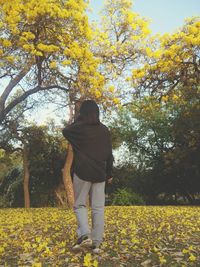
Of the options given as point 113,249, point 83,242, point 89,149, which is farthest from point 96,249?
point 89,149

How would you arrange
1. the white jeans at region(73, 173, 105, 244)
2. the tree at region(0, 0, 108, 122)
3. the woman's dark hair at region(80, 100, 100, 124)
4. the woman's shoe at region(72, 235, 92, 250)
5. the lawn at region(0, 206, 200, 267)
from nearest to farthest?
the lawn at region(0, 206, 200, 267) → the woman's shoe at region(72, 235, 92, 250) → the white jeans at region(73, 173, 105, 244) → the woman's dark hair at region(80, 100, 100, 124) → the tree at region(0, 0, 108, 122)

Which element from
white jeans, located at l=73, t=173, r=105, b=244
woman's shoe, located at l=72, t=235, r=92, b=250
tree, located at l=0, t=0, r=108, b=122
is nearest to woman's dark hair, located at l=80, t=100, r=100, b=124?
white jeans, located at l=73, t=173, r=105, b=244

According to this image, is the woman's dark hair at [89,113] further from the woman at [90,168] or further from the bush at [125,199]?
the bush at [125,199]

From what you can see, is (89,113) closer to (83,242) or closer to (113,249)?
(83,242)

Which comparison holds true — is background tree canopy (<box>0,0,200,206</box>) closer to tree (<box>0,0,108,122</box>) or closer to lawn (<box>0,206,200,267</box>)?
tree (<box>0,0,108,122</box>)

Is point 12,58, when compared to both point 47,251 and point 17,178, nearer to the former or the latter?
point 47,251

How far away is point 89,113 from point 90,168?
78 cm

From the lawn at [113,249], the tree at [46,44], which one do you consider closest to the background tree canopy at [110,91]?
the tree at [46,44]

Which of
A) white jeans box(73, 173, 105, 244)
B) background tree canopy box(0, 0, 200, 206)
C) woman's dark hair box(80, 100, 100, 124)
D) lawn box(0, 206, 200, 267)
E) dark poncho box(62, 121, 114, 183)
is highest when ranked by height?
background tree canopy box(0, 0, 200, 206)

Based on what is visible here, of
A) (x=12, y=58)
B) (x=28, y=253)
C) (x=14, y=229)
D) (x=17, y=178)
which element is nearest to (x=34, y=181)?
(x=17, y=178)

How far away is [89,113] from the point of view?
20.3 ft

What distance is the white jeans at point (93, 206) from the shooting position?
5984mm

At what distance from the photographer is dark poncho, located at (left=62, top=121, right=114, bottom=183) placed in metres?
6.02

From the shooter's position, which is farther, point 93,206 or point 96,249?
point 93,206
